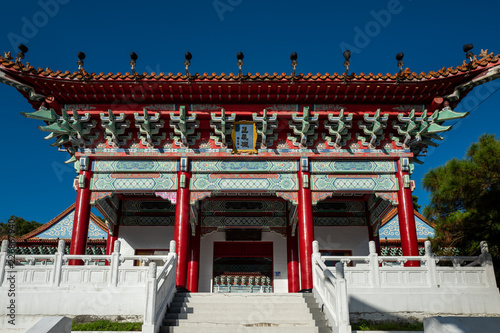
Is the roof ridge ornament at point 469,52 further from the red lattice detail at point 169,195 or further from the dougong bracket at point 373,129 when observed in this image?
the red lattice detail at point 169,195

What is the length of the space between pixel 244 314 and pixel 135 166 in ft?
19.5

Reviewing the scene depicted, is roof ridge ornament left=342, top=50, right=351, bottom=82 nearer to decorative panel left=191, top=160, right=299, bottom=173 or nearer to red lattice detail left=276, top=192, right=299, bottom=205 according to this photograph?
decorative panel left=191, top=160, right=299, bottom=173

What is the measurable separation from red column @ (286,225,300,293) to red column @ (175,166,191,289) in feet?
14.3

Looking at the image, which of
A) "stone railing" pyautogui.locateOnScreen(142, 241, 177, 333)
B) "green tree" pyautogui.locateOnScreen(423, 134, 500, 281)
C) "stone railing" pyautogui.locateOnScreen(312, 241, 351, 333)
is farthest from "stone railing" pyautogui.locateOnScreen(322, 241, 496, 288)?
"stone railing" pyautogui.locateOnScreen(142, 241, 177, 333)

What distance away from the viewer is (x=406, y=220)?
12.2 meters

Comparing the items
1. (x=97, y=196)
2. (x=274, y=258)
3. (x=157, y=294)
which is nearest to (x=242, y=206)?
(x=274, y=258)

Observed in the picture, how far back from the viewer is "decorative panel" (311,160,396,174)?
12.9 m

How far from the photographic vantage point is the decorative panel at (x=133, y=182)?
41.5 ft

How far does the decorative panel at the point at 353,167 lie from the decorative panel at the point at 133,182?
431 centimetres

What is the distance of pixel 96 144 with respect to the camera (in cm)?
1309

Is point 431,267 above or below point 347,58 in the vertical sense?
below

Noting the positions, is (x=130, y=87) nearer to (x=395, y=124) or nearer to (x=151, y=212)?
(x=151, y=212)

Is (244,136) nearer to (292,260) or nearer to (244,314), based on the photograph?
(292,260)

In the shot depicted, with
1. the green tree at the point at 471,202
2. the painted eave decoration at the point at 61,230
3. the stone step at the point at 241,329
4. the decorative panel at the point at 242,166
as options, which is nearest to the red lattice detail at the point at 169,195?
the decorative panel at the point at 242,166
